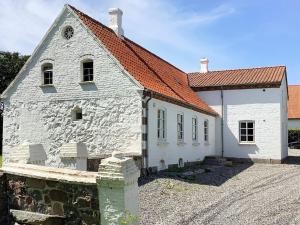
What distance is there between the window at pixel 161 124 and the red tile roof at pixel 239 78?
9519mm

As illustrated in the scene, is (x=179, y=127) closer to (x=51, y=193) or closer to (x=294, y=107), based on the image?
(x=51, y=193)

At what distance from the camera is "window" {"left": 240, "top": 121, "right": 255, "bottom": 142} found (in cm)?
2511

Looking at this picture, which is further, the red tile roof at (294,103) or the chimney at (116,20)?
the red tile roof at (294,103)

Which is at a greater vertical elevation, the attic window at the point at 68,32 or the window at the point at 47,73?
the attic window at the point at 68,32

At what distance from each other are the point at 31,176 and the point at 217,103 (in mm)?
20604

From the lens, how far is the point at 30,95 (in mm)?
17703

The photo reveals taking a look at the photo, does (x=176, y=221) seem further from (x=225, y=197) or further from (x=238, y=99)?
(x=238, y=99)

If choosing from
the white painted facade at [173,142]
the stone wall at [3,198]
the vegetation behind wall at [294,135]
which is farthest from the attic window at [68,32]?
the vegetation behind wall at [294,135]

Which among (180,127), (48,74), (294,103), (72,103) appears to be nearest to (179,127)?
(180,127)

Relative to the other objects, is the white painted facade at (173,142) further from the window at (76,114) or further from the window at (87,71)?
the window at (76,114)

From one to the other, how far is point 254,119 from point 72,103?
41.1 feet

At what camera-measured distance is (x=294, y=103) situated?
45.8m

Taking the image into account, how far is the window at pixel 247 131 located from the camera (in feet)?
82.4

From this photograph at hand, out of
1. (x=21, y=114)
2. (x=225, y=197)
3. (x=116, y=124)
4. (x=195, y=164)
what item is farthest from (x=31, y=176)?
(x=195, y=164)
